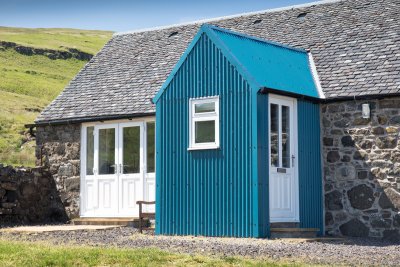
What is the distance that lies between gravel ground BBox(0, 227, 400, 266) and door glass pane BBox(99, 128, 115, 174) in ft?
10.2

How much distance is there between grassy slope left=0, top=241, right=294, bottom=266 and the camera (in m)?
11.3

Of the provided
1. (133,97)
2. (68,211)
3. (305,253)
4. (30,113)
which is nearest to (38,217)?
(68,211)

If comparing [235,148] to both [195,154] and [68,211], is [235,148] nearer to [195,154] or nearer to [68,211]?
[195,154]

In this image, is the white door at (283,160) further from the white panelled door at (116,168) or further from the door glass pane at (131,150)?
the door glass pane at (131,150)

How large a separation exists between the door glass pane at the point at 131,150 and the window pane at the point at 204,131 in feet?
12.2

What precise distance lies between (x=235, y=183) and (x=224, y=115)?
1425 mm

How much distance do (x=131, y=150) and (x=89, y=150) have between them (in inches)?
55.2

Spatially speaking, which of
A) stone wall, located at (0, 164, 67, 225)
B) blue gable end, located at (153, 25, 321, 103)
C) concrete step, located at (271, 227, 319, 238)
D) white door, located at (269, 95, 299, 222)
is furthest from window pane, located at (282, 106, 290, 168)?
stone wall, located at (0, 164, 67, 225)

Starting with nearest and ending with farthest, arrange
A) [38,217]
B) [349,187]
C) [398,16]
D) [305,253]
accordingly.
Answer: [305,253] < [349,187] < [398,16] < [38,217]

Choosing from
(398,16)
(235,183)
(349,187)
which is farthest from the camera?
(398,16)

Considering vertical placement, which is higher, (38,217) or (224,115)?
(224,115)

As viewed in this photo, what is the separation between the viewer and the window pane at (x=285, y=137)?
56.0ft

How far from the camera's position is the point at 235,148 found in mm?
16250

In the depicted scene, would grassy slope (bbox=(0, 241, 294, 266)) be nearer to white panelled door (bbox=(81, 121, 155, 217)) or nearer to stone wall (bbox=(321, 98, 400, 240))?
stone wall (bbox=(321, 98, 400, 240))
